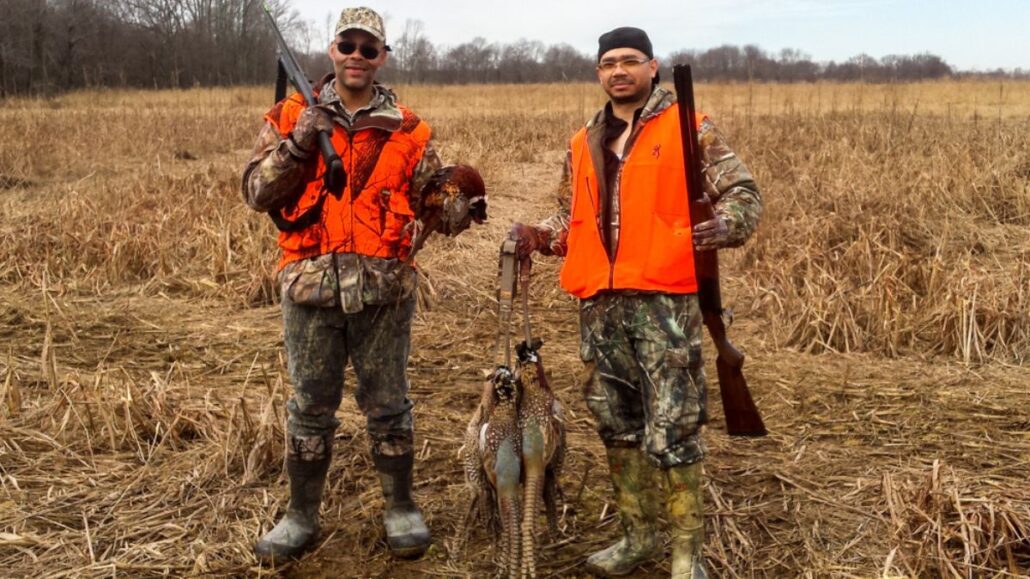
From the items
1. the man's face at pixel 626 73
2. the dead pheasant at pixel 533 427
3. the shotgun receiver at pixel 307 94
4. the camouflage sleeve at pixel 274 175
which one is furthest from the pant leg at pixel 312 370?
the man's face at pixel 626 73

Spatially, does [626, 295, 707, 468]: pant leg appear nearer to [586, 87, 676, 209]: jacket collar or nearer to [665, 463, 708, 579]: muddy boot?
[665, 463, 708, 579]: muddy boot

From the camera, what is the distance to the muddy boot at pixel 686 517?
10.2 ft

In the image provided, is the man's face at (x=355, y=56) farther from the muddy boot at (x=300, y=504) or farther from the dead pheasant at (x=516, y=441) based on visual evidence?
the muddy boot at (x=300, y=504)

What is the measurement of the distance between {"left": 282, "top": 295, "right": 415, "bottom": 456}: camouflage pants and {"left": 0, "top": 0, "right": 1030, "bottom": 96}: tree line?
1878 cm

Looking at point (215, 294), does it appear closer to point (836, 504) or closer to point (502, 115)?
point (836, 504)

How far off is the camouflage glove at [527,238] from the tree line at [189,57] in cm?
1879

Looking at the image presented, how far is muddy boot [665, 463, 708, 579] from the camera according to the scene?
3.12 m

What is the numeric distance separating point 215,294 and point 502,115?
44.1ft

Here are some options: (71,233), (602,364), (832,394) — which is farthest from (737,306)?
(71,233)

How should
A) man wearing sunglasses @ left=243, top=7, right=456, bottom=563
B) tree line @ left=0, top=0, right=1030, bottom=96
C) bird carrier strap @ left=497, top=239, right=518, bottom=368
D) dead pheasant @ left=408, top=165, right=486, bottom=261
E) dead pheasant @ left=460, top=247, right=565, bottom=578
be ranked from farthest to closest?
tree line @ left=0, top=0, right=1030, bottom=96 → dead pheasant @ left=408, top=165, right=486, bottom=261 → man wearing sunglasses @ left=243, top=7, right=456, bottom=563 → dead pheasant @ left=460, top=247, right=565, bottom=578 → bird carrier strap @ left=497, top=239, right=518, bottom=368

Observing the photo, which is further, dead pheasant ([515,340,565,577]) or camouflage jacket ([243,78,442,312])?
camouflage jacket ([243,78,442,312])

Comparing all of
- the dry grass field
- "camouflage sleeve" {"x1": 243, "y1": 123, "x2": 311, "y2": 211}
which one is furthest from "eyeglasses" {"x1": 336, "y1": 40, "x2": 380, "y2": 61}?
the dry grass field

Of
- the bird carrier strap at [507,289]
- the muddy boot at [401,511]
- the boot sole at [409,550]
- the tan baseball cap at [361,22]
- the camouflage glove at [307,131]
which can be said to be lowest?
the boot sole at [409,550]

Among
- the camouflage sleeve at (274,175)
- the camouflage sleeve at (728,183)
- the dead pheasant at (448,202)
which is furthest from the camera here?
the dead pheasant at (448,202)
